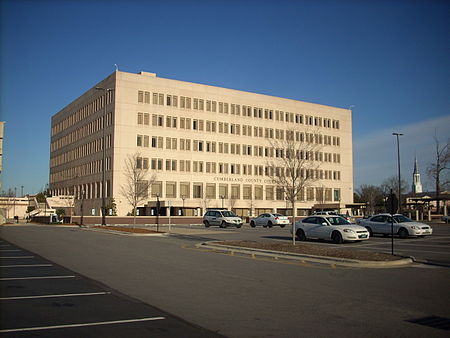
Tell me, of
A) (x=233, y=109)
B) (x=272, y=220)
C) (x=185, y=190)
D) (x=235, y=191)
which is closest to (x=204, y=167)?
(x=185, y=190)

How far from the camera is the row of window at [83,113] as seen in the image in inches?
3071

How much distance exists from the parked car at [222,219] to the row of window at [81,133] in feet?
111

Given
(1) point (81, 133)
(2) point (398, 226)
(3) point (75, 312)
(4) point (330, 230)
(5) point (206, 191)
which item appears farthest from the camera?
(1) point (81, 133)

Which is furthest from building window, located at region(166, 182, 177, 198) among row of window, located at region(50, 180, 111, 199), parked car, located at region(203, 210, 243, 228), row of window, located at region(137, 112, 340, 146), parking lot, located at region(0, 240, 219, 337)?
parking lot, located at region(0, 240, 219, 337)

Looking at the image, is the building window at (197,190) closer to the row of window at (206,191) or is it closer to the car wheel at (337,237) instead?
the row of window at (206,191)

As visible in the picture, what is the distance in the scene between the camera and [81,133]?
86.9 metres

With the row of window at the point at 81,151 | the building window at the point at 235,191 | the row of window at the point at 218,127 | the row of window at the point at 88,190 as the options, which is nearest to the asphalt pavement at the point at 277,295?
the row of window at the point at 218,127

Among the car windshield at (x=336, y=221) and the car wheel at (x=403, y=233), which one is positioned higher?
the car windshield at (x=336, y=221)

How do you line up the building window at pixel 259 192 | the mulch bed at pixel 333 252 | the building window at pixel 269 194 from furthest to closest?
the building window at pixel 269 194, the building window at pixel 259 192, the mulch bed at pixel 333 252

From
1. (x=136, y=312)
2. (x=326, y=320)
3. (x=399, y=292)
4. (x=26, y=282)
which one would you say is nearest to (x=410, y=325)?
(x=326, y=320)

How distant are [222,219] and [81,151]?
49.1m

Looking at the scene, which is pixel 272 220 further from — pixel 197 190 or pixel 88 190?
pixel 88 190

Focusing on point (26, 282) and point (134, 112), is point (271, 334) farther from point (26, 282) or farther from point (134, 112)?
point (134, 112)

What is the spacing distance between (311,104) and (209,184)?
93.6 feet
